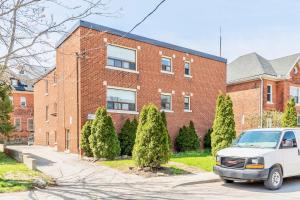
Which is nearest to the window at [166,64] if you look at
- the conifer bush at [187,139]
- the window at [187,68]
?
the window at [187,68]

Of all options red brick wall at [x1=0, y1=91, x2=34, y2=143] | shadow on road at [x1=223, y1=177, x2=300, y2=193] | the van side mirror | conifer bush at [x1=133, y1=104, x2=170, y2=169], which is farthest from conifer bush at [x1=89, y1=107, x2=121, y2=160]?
red brick wall at [x1=0, y1=91, x2=34, y2=143]

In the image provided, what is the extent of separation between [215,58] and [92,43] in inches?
490

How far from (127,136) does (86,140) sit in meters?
2.80

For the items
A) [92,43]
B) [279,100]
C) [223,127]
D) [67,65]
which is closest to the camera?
[223,127]

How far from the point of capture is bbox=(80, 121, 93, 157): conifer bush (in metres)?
17.9

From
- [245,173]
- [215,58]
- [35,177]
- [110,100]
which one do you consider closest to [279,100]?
[215,58]

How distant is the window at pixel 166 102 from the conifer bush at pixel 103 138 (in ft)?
23.4

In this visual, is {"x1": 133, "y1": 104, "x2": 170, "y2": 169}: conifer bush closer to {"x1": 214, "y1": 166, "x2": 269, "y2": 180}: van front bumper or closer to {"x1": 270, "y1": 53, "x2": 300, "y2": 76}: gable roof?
{"x1": 214, "y1": 166, "x2": 269, "y2": 180}: van front bumper

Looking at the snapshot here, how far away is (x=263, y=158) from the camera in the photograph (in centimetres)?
978

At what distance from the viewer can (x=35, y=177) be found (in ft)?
36.2

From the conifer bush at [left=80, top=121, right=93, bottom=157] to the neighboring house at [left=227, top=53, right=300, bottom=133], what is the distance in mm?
17437

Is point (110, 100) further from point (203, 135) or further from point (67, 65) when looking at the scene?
point (203, 135)

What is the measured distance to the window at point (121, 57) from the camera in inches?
806

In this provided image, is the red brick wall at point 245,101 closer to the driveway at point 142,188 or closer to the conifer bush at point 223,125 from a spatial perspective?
the conifer bush at point 223,125
